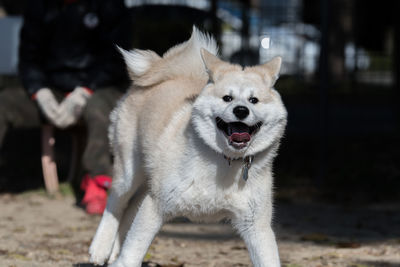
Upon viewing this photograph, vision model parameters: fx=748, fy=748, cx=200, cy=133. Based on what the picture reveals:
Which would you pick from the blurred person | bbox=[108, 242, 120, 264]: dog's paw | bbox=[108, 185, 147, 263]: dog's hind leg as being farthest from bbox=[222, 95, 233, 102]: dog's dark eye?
the blurred person

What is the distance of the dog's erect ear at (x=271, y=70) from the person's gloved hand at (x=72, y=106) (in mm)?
2712

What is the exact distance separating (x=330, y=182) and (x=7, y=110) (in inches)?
129

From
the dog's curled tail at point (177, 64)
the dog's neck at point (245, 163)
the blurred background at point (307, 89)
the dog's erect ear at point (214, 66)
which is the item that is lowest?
the blurred background at point (307, 89)

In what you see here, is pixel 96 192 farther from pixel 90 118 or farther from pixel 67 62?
pixel 67 62

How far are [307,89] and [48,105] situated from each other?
484cm

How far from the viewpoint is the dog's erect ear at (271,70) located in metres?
3.82

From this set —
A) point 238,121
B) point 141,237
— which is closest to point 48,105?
point 141,237

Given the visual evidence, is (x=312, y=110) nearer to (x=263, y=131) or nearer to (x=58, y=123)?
(x=58, y=123)

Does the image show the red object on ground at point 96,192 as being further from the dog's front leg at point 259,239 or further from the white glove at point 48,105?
the dog's front leg at point 259,239

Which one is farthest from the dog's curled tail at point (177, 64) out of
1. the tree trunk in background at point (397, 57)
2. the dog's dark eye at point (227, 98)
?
the tree trunk in background at point (397, 57)

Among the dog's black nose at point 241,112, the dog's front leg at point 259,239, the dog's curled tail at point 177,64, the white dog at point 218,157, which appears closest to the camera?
the dog's black nose at point 241,112

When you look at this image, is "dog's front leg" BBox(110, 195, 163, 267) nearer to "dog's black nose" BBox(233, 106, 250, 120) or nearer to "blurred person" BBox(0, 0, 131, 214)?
"dog's black nose" BBox(233, 106, 250, 120)

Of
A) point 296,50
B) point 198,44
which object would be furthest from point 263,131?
point 296,50

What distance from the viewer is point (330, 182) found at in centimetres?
762
